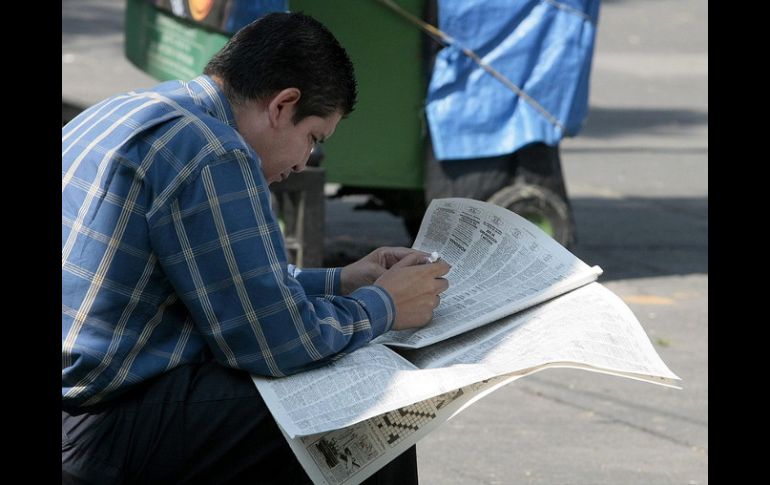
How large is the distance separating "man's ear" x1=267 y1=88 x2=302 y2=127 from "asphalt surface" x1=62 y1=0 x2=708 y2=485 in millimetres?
1514

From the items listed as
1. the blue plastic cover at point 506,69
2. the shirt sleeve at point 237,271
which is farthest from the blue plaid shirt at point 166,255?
the blue plastic cover at point 506,69

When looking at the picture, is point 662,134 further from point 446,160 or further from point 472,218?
point 472,218

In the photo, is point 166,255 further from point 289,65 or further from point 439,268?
point 439,268

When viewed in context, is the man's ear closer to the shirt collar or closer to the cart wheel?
the shirt collar

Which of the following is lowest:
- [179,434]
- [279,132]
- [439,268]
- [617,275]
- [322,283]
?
[617,275]

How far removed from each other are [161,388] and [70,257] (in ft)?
0.84

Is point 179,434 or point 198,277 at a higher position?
point 198,277

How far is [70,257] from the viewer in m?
2.04

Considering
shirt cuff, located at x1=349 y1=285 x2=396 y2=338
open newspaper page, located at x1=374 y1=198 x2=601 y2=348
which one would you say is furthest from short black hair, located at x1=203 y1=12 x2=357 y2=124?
open newspaper page, located at x1=374 y1=198 x2=601 y2=348

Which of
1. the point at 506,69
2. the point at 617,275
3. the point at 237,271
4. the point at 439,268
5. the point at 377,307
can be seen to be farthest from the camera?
the point at 617,275

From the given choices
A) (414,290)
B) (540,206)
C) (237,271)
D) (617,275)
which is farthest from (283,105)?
(617,275)

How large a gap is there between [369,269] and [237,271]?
52 centimetres

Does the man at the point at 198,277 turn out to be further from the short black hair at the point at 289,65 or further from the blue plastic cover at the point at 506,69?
the blue plastic cover at the point at 506,69

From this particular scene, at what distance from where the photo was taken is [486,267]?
2.47m
